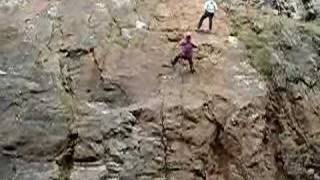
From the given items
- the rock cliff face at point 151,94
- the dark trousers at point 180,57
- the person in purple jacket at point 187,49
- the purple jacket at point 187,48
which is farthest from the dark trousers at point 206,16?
the dark trousers at point 180,57

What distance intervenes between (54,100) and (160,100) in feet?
7.15

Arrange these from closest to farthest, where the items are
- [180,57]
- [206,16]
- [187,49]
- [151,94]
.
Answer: [151,94]
[187,49]
[180,57]
[206,16]

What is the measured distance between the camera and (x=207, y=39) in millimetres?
14391

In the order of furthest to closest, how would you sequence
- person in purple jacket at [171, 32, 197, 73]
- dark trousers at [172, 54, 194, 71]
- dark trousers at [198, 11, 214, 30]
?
dark trousers at [198, 11, 214, 30] < dark trousers at [172, 54, 194, 71] < person in purple jacket at [171, 32, 197, 73]

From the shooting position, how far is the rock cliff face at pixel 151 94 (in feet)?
40.2

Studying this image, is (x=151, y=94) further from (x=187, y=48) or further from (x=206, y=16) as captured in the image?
(x=206, y=16)

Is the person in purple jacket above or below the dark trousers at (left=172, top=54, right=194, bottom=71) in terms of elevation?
above

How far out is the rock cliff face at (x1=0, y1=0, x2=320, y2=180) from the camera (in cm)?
1224

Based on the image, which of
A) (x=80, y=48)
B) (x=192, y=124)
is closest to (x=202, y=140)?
(x=192, y=124)

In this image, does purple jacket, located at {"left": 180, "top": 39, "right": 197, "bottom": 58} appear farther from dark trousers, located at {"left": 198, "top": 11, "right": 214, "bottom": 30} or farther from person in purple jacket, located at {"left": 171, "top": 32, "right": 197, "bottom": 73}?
dark trousers, located at {"left": 198, "top": 11, "right": 214, "bottom": 30}

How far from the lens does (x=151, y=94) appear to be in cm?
1316

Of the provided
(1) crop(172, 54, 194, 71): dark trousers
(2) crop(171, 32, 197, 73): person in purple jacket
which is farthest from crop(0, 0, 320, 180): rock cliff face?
(2) crop(171, 32, 197, 73): person in purple jacket

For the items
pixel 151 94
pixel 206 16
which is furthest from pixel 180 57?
pixel 206 16

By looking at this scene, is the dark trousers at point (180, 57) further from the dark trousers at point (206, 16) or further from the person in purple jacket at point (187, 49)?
the dark trousers at point (206, 16)
